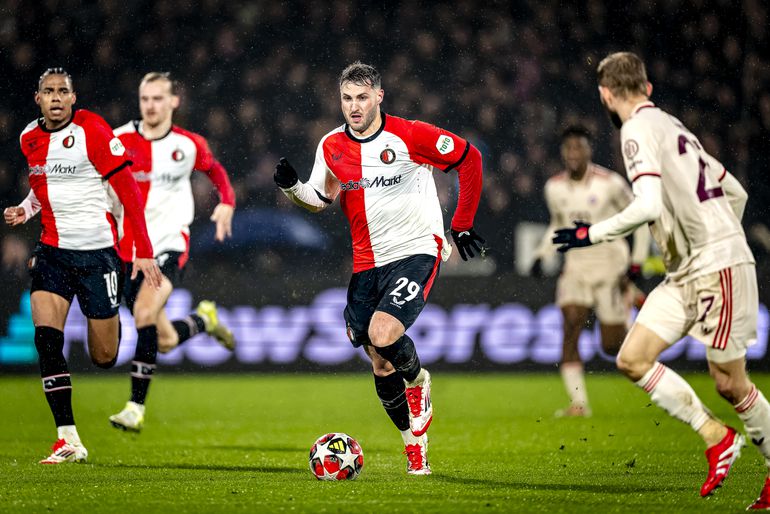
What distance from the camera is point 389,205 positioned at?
7.20 metres

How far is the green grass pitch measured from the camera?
5.84 meters

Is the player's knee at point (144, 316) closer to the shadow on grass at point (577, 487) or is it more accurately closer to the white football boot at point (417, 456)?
the white football boot at point (417, 456)

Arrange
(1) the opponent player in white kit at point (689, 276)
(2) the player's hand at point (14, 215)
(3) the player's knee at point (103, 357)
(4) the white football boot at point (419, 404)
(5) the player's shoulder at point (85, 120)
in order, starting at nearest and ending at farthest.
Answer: (1) the opponent player in white kit at point (689, 276) → (4) the white football boot at point (419, 404) → (5) the player's shoulder at point (85, 120) → (2) the player's hand at point (14, 215) → (3) the player's knee at point (103, 357)

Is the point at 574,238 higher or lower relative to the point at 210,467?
higher

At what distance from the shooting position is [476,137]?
17875mm

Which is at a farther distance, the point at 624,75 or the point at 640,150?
the point at 624,75

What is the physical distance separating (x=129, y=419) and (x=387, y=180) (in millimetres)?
2772

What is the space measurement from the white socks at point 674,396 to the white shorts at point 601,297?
230 inches

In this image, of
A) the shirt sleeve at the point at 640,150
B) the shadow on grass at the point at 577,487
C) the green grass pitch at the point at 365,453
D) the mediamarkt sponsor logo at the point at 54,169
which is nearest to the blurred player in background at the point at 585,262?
the green grass pitch at the point at 365,453

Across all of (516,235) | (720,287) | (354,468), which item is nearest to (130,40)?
(516,235)

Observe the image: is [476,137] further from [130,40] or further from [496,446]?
[496,446]

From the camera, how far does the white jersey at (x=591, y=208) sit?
1127 cm

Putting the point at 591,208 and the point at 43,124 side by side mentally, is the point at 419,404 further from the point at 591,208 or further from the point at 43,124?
the point at 591,208

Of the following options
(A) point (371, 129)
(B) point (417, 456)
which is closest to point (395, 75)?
(A) point (371, 129)
